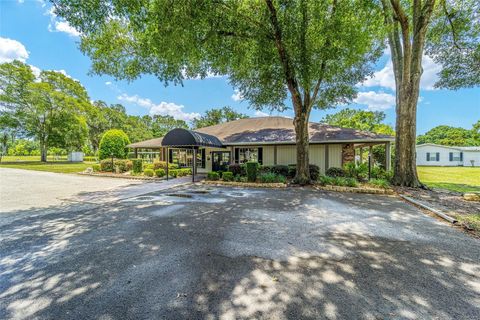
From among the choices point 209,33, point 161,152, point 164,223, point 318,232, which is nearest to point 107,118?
point 161,152

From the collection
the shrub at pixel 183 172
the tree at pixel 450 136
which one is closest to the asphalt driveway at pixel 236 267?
the shrub at pixel 183 172

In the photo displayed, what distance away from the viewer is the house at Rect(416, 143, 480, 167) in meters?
31.0

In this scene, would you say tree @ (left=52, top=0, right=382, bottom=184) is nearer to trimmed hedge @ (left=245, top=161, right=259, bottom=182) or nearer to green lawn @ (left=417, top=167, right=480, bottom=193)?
trimmed hedge @ (left=245, top=161, right=259, bottom=182)

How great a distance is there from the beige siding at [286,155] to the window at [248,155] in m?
1.35

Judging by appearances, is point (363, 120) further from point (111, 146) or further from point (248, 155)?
point (111, 146)

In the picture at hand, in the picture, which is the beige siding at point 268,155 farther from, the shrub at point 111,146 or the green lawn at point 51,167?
the green lawn at point 51,167

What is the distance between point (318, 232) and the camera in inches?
180

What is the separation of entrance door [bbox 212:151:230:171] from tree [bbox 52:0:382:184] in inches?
262

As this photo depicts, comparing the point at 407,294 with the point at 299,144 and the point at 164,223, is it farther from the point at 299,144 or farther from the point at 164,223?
the point at 299,144

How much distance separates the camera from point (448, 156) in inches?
1272

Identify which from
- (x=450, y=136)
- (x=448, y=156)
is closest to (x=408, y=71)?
(x=448, y=156)

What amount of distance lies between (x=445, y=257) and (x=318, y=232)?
6.63 feet

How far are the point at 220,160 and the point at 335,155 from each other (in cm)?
858

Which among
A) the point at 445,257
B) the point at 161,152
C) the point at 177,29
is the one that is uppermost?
the point at 177,29
